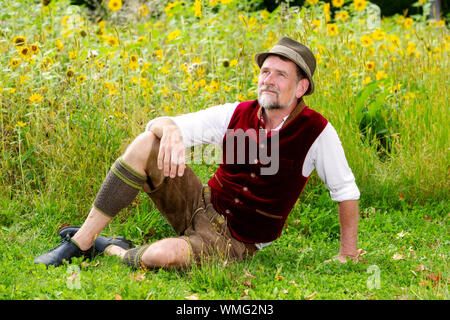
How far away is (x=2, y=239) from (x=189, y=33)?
3.38 m

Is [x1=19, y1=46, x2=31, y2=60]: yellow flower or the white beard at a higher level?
[x1=19, y1=46, x2=31, y2=60]: yellow flower

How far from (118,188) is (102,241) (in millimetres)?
554

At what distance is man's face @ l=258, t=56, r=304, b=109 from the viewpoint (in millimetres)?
3213

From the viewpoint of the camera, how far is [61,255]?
3.30 meters

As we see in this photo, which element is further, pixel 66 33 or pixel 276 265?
pixel 66 33

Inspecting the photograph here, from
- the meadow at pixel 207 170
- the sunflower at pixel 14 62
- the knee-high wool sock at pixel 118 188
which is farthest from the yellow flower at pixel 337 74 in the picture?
the sunflower at pixel 14 62

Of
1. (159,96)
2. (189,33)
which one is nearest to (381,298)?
(159,96)

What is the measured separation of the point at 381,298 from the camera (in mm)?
2918

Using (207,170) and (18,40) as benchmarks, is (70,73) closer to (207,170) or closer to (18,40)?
(18,40)

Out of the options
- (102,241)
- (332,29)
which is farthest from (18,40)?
(332,29)

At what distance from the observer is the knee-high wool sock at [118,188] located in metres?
3.23

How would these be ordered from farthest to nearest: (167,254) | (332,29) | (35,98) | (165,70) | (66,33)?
(332,29)
(66,33)
(165,70)
(35,98)
(167,254)

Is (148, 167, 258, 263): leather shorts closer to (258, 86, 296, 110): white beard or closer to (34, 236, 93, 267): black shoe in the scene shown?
(34, 236, 93, 267): black shoe

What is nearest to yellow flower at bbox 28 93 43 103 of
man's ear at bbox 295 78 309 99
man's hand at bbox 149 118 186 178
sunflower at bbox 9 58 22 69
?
sunflower at bbox 9 58 22 69
